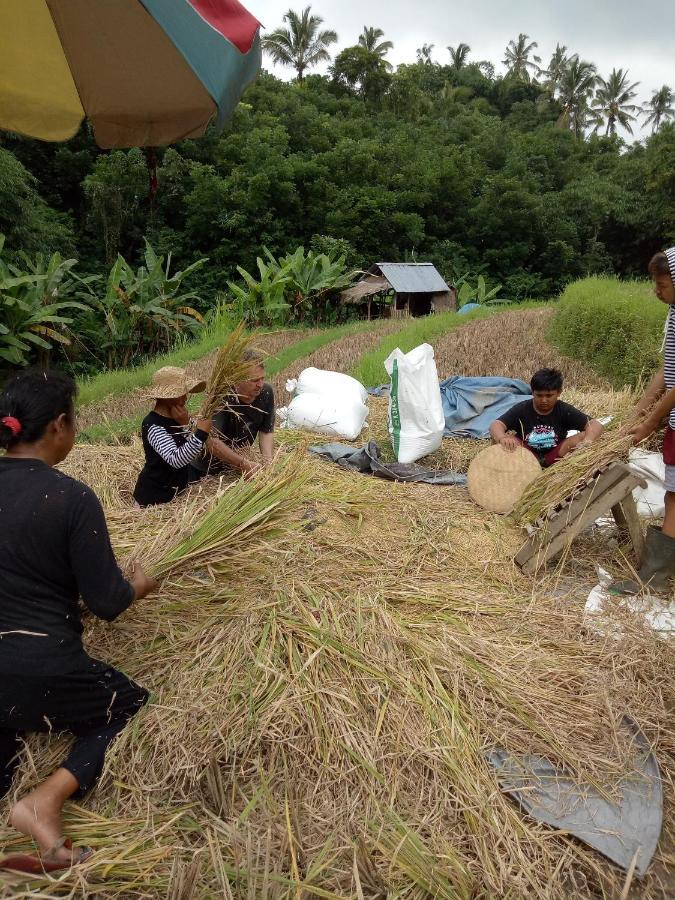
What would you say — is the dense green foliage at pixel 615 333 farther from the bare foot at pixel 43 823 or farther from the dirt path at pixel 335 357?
the bare foot at pixel 43 823

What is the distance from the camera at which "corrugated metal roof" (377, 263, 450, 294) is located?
687 inches

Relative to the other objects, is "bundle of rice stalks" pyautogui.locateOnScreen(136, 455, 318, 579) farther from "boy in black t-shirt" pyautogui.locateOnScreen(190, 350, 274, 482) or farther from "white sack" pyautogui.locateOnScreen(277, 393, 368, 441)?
"white sack" pyautogui.locateOnScreen(277, 393, 368, 441)

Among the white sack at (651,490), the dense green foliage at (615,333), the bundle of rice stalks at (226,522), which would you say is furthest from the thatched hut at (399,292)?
the bundle of rice stalks at (226,522)

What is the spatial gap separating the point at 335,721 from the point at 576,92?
46141 millimetres

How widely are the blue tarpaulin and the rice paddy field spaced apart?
9.22 ft

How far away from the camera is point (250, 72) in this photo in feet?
6.63

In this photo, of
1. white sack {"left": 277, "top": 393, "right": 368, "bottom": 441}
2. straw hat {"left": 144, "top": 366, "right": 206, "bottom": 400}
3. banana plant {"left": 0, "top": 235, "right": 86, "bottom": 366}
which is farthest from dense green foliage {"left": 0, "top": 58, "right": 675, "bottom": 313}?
straw hat {"left": 144, "top": 366, "right": 206, "bottom": 400}

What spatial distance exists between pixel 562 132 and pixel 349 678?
3406cm

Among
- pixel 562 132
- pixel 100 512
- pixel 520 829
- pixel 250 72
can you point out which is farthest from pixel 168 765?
pixel 562 132

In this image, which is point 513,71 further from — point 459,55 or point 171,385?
point 171,385

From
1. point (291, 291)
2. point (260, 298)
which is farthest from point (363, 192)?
point (260, 298)

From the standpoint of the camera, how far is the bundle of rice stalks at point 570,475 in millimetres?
2703

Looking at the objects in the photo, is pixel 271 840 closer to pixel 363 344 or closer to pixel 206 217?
pixel 363 344

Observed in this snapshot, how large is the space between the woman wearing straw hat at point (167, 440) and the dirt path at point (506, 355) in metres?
4.96
